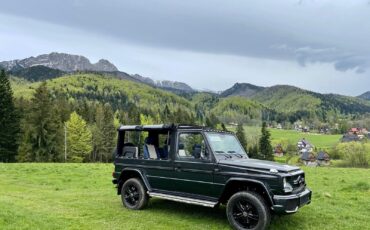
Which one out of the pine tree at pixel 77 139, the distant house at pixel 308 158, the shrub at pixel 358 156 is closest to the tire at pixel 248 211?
the pine tree at pixel 77 139

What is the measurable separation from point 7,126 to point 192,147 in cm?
4870

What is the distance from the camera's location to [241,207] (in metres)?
10.3

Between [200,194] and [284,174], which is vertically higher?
[284,174]

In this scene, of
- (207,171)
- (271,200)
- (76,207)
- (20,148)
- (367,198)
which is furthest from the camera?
(20,148)

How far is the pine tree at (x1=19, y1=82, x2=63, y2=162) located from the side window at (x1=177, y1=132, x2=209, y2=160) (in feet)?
148

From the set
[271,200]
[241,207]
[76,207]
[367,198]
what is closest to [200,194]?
[241,207]

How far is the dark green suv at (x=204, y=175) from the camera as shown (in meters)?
9.93

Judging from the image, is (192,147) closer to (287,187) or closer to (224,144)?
(224,144)

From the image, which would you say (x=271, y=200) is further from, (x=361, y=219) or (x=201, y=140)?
(x=361, y=219)

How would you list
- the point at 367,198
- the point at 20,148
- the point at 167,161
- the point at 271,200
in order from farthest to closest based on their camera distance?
the point at 20,148, the point at 367,198, the point at 167,161, the point at 271,200

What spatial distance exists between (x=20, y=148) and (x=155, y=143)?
4600 centimetres

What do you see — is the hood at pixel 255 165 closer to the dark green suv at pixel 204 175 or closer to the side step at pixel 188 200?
the dark green suv at pixel 204 175

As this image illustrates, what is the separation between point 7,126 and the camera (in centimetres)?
5319

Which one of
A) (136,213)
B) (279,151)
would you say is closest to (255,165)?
(136,213)
